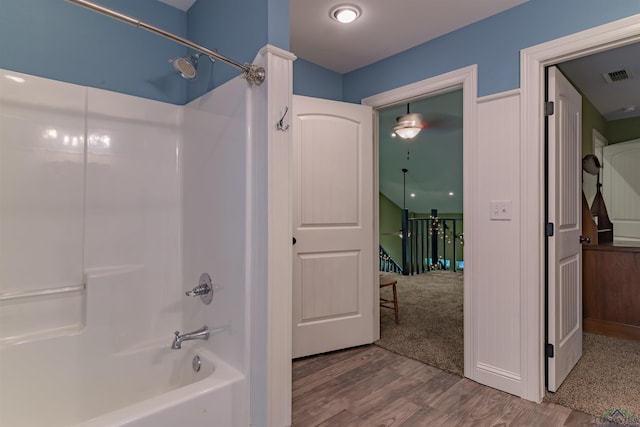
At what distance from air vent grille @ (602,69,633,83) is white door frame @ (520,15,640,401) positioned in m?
1.56

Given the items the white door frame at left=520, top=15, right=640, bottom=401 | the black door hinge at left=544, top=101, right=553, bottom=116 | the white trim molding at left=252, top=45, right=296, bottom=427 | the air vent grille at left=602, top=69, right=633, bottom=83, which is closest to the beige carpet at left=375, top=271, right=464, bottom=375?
the white door frame at left=520, top=15, right=640, bottom=401

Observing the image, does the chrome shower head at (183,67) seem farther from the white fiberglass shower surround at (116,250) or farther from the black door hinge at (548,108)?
the black door hinge at (548,108)

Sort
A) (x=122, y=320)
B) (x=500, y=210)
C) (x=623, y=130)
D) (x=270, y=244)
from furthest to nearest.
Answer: (x=623, y=130), (x=500, y=210), (x=122, y=320), (x=270, y=244)

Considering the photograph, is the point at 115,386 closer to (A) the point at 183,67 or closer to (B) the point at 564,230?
(A) the point at 183,67

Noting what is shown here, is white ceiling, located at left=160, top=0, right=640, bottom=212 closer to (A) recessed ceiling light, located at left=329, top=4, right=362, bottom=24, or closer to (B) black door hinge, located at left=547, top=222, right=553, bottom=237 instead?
(A) recessed ceiling light, located at left=329, top=4, right=362, bottom=24

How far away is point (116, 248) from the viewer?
1903mm

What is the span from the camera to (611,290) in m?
3.16

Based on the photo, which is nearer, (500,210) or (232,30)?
(232,30)

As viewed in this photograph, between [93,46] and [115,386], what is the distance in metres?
1.83

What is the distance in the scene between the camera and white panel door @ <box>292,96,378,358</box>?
2.62 metres

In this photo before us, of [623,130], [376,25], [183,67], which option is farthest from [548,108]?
[623,130]

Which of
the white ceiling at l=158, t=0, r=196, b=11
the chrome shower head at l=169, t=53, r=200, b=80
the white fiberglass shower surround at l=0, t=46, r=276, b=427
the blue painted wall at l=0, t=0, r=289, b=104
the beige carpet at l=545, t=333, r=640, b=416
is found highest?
the white ceiling at l=158, t=0, r=196, b=11

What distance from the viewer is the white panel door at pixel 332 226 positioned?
2625 millimetres

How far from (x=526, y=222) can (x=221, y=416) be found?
1.92m
